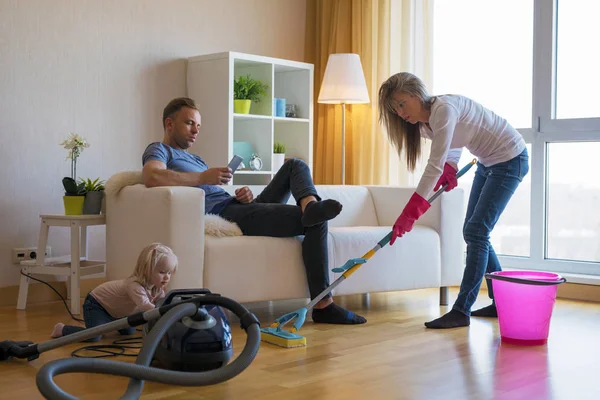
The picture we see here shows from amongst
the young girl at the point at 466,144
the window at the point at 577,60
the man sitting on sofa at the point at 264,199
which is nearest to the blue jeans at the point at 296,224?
the man sitting on sofa at the point at 264,199

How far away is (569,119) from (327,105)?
160 cm

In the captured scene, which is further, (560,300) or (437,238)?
(560,300)

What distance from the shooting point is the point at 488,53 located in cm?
472

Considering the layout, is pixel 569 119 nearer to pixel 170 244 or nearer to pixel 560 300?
pixel 560 300

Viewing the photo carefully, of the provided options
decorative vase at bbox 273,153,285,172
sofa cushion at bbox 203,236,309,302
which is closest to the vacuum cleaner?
sofa cushion at bbox 203,236,309,302

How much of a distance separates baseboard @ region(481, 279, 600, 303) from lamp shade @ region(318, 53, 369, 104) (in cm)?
162

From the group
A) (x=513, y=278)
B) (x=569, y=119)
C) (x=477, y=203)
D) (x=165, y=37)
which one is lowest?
(x=513, y=278)

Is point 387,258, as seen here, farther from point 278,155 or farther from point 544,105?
point 544,105

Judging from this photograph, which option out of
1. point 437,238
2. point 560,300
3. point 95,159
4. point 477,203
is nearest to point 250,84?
point 95,159

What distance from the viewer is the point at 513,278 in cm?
289

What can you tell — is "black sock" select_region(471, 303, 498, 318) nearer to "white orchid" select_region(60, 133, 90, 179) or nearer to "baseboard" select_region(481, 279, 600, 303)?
"baseboard" select_region(481, 279, 600, 303)

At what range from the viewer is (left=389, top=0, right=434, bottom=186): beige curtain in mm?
4723

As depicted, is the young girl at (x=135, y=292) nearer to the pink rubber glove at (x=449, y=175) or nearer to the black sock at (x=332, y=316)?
the black sock at (x=332, y=316)

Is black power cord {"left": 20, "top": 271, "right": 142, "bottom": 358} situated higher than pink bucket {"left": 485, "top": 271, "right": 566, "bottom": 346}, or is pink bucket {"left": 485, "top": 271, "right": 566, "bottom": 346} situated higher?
pink bucket {"left": 485, "top": 271, "right": 566, "bottom": 346}
